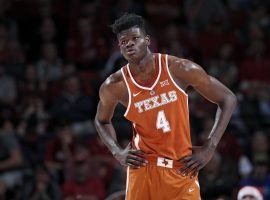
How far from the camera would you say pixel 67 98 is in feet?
35.2

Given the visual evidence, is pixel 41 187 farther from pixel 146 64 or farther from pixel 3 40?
pixel 146 64

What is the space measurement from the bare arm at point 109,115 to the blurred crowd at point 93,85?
321cm

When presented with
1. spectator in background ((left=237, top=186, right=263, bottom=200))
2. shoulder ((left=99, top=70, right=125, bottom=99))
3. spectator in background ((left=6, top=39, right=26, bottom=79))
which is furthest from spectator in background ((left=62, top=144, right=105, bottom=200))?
shoulder ((left=99, top=70, right=125, bottom=99))

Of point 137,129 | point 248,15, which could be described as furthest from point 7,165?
point 248,15

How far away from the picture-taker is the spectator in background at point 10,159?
9641mm

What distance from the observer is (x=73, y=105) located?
1067 centimetres

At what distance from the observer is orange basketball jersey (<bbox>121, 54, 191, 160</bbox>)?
498 cm

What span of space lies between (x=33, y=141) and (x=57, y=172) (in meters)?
0.77

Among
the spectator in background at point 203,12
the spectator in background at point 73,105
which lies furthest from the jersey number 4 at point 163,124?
the spectator in background at point 203,12

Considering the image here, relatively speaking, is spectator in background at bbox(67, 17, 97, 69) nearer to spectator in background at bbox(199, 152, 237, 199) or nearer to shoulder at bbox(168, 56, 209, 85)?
spectator in background at bbox(199, 152, 237, 199)

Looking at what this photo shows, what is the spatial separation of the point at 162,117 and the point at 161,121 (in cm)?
3

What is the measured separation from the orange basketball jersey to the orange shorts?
8cm

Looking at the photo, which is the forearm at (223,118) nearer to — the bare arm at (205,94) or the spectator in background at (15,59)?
the bare arm at (205,94)

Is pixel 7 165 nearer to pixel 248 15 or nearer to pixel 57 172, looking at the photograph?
pixel 57 172
